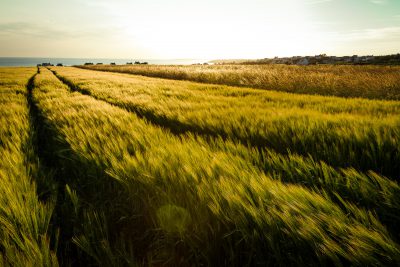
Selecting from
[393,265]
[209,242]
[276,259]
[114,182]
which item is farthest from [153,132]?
[393,265]

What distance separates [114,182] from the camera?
155 cm

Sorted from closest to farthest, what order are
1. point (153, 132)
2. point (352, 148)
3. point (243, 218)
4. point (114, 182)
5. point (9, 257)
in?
1. point (9, 257)
2. point (243, 218)
3. point (114, 182)
4. point (352, 148)
5. point (153, 132)

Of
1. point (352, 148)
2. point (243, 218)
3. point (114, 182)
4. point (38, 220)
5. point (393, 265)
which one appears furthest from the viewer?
point (352, 148)

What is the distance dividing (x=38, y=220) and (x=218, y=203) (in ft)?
2.72

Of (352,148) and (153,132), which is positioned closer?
(352,148)

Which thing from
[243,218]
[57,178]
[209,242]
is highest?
[243,218]

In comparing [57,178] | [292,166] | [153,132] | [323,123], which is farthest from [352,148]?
[57,178]

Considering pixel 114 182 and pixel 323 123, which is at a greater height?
pixel 323 123

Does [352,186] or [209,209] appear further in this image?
[352,186]

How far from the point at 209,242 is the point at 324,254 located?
0.43m

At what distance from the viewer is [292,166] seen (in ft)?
4.79

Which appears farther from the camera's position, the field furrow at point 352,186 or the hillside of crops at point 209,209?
the field furrow at point 352,186

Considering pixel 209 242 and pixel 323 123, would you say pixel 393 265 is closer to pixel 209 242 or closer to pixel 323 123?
pixel 209 242

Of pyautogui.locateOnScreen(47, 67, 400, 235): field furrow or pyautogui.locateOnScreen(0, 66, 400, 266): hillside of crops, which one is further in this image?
pyautogui.locateOnScreen(47, 67, 400, 235): field furrow
